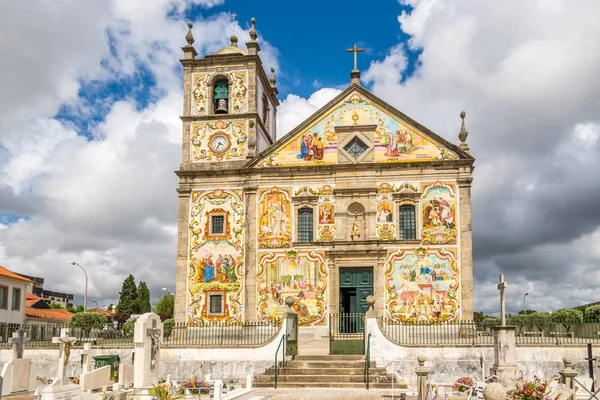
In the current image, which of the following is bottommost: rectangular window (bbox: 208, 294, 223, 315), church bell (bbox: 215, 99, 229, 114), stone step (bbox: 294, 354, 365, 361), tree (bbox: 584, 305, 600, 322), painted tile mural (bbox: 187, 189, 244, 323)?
stone step (bbox: 294, 354, 365, 361)

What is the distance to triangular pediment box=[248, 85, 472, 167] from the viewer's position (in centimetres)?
2802

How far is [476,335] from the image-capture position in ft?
73.7

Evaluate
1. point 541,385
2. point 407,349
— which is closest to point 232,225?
point 407,349

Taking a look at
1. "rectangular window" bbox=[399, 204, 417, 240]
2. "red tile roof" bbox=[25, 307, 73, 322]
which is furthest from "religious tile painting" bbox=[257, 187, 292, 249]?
"red tile roof" bbox=[25, 307, 73, 322]

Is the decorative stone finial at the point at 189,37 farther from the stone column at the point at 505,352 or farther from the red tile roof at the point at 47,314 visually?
the red tile roof at the point at 47,314

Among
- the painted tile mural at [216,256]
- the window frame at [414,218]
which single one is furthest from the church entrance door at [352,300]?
the painted tile mural at [216,256]

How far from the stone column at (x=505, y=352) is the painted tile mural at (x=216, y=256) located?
11.8m

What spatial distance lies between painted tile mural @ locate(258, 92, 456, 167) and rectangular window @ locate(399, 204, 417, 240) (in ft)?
7.22

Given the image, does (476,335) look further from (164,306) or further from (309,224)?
(164,306)

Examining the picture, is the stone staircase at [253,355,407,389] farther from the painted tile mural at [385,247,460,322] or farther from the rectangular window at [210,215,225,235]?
the rectangular window at [210,215,225,235]

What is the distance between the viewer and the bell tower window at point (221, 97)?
100 feet

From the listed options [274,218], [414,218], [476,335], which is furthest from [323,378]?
[274,218]

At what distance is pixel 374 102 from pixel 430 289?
871 cm

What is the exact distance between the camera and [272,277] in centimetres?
2761
